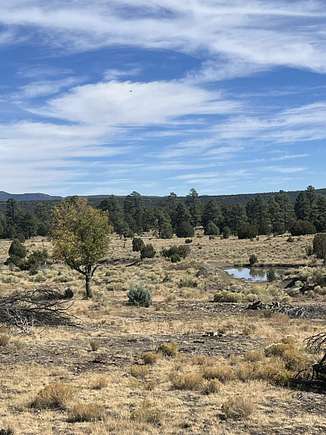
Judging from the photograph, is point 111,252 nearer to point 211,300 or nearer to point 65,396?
point 211,300

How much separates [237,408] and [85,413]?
2.90m

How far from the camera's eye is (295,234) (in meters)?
82.4

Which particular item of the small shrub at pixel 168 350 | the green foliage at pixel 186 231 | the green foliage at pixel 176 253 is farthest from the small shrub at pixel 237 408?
the green foliage at pixel 186 231

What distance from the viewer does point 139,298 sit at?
93.6 ft

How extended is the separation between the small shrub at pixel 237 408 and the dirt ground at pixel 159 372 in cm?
2

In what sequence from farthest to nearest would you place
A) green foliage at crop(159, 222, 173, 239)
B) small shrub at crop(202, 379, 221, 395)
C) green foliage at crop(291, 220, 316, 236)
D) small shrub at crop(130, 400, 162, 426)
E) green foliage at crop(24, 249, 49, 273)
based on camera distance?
green foliage at crop(159, 222, 173, 239)
green foliage at crop(291, 220, 316, 236)
green foliage at crop(24, 249, 49, 273)
small shrub at crop(202, 379, 221, 395)
small shrub at crop(130, 400, 162, 426)

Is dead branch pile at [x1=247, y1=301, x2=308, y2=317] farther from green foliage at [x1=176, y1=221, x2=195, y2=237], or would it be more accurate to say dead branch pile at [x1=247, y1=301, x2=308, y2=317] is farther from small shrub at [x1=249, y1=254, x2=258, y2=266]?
green foliage at [x1=176, y1=221, x2=195, y2=237]

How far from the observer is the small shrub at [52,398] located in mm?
11234

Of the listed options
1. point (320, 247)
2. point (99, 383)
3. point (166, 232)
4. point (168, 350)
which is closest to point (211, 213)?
point (166, 232)

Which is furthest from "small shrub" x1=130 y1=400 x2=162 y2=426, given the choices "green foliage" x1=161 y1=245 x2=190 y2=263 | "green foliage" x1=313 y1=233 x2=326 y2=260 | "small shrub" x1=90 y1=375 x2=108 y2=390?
"green foliage" x1=161 y1=245 x2=190 y2=263

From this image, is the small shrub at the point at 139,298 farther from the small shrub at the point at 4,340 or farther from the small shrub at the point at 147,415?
the small shrub at the point at 147,415

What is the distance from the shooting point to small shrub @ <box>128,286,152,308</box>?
1114 inches

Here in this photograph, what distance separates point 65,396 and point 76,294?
21.7m

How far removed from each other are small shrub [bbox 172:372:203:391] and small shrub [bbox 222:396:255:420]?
1.65 m
